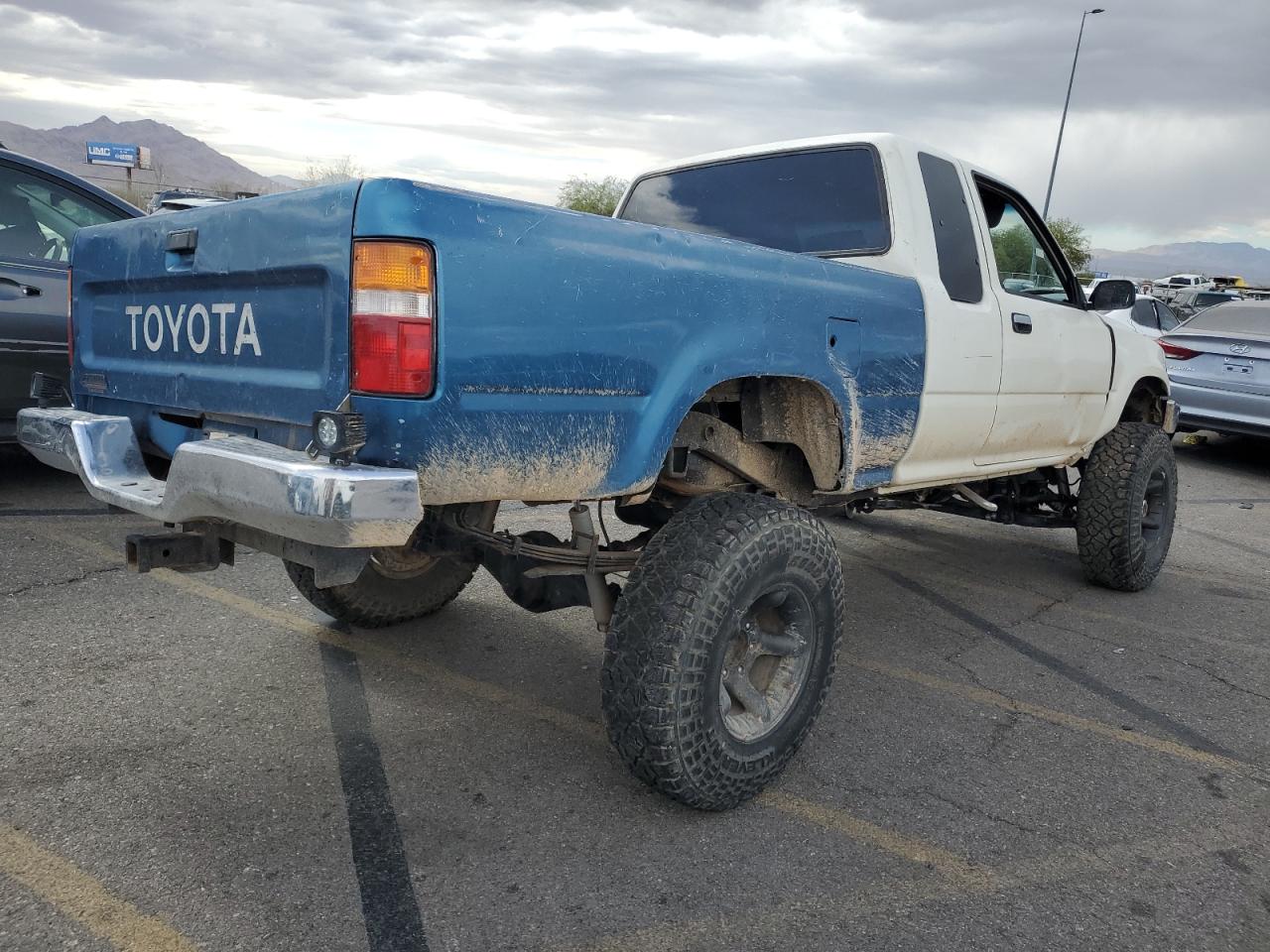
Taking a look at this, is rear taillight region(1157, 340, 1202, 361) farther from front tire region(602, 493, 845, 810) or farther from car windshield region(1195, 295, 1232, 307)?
car windshield region(1195, 295, 1232, 307)

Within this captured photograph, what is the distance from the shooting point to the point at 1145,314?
13062mm

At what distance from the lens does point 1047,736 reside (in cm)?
352

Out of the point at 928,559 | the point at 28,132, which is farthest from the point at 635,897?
the point at 28,132

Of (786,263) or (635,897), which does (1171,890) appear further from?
(786,263)

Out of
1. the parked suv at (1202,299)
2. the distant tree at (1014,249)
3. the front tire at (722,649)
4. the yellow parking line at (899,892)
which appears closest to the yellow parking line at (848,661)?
the yellow parking line at (899,892)

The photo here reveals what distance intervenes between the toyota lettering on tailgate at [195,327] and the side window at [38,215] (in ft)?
9.87

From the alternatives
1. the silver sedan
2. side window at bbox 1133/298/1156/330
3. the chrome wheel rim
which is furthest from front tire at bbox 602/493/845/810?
side window at bbox 1133/298/1156/330

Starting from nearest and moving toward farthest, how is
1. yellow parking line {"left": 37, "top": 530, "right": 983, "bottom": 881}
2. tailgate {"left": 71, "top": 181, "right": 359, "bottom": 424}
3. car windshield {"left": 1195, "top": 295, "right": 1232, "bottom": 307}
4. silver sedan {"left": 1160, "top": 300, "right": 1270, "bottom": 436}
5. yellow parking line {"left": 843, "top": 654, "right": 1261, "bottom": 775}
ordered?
1. tailgate {"left": 71, "top": 181, "right": 359, "bottom": 424}
2. yellow parking line {"left": 37, "top": 530, "right": 983, "bottom": 881}
3. yellow parking line {"left": 843, "top": 654, "right": 1261, "bottom": 775}
4. silver sedan {"left": 1160, "top": 300, "right": 1270, "bottom": 436}
5. car windshield {"left": 1195, "top": 295, "right": 1232, "bottom": 307}

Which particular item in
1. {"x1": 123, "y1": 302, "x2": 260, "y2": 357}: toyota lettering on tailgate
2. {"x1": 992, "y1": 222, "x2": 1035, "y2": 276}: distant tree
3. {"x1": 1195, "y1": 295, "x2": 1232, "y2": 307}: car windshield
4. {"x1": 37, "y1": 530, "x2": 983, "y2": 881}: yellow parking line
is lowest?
{"x1": 37, "y1": 530, "x2": 983, "y2": 881}: yellow parking line

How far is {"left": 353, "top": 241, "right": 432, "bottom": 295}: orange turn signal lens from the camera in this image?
2150 mm

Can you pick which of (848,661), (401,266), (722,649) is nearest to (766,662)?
(722,649)

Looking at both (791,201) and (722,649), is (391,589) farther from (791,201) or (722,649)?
(791,201)

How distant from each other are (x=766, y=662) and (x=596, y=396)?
109 cm

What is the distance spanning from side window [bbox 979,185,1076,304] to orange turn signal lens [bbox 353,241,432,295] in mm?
2933
